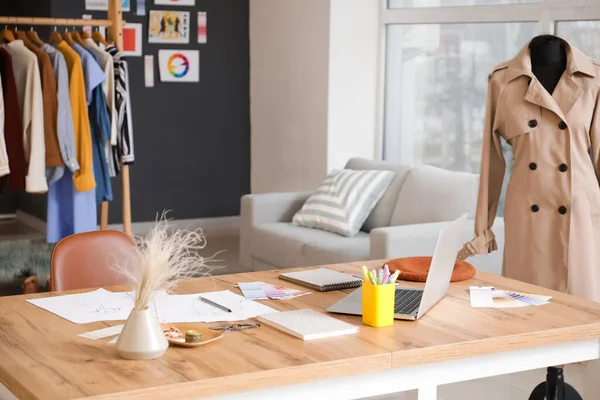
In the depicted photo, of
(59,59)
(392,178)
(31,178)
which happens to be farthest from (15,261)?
(392,178)

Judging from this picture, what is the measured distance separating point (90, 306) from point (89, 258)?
58 cm

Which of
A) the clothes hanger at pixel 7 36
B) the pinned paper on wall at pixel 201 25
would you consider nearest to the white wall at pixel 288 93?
the pinned paper on wall at pixel 201 25

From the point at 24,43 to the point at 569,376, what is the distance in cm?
364

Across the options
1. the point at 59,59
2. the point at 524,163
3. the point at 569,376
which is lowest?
the point at 569,376

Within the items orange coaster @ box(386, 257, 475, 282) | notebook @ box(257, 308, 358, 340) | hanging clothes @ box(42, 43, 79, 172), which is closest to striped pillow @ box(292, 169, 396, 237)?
hanging clothes @ box(42, 43, 79, 172)

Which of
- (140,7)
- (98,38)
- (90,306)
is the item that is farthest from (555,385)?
(140,7)

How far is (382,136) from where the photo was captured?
276 inches

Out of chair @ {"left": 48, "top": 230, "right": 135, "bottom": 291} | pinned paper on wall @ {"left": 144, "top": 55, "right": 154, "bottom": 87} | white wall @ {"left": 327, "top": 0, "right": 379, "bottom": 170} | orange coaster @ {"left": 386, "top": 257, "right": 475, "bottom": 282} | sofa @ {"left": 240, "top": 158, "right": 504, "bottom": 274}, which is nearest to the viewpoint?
orange coaster @ {"left": 386, "top": 257, "right": 475, "bottom": 282}

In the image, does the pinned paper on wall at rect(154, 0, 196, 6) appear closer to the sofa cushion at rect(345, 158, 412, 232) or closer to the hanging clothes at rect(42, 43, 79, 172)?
the hanging clothes at rect(42, 43, 79, 172)

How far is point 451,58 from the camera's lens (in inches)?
247

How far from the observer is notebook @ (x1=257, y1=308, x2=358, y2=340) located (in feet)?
7.46

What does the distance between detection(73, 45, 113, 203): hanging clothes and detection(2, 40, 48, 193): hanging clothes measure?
0.34m

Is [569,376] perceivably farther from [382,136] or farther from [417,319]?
[382,136]

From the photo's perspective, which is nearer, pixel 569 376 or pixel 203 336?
pixel 203 336
